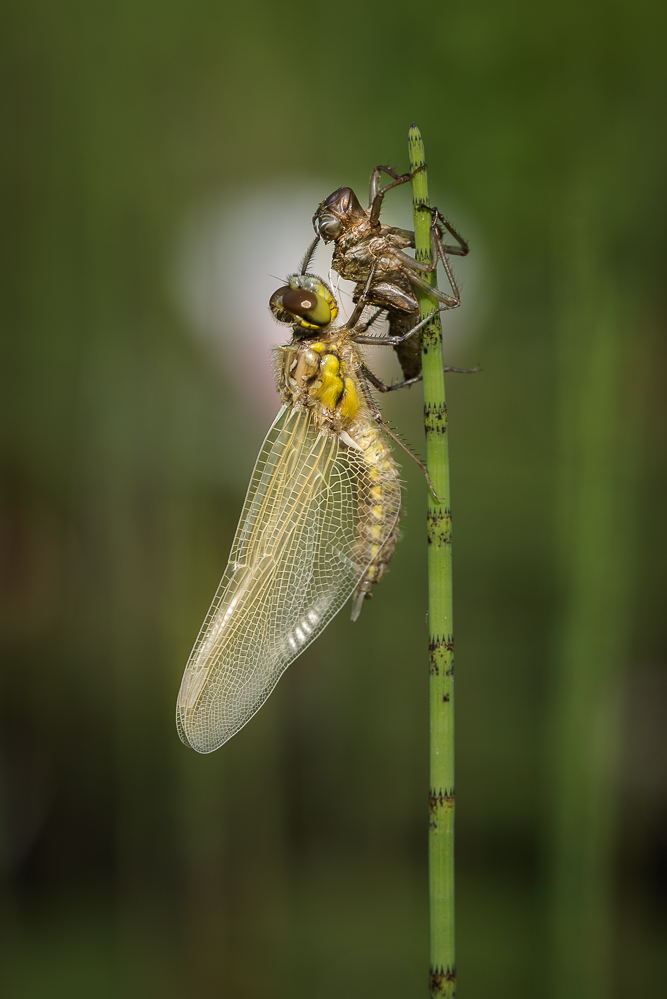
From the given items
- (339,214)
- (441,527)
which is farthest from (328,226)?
(441,527)

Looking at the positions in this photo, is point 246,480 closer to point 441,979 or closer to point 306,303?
point 306,303

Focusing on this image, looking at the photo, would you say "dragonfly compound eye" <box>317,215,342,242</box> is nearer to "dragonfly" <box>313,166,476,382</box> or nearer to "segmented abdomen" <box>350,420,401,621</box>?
"dragonfly" <box>313,166,476,382</box>

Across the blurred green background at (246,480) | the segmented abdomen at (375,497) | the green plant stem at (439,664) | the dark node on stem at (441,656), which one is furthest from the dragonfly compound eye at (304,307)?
the blurred green background at (246,480)

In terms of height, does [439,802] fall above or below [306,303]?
below

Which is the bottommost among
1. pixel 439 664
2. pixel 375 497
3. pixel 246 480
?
pixel 439 664

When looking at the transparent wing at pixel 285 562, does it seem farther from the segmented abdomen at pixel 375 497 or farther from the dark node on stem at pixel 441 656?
the dark node on stem at pixel 441 656

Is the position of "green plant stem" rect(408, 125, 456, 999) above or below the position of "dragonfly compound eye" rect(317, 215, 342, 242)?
below

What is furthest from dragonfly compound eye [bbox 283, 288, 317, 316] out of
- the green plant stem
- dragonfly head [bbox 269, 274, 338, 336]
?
the green plant stem

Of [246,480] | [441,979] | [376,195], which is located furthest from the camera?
[246,480]
